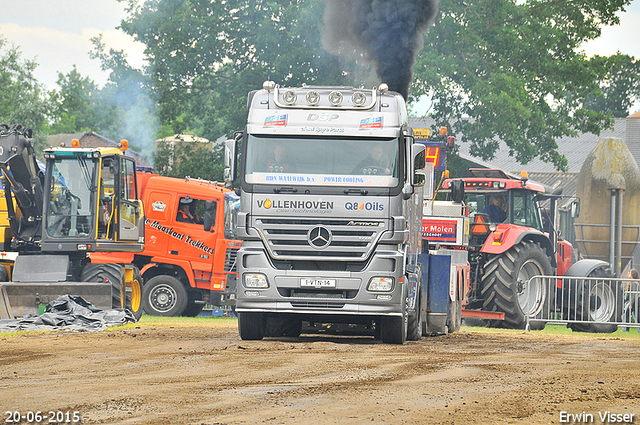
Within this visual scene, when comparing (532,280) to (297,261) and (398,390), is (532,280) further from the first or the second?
(398,390)

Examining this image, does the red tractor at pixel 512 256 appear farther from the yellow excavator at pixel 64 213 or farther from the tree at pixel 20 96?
the tree at pixel 20 96

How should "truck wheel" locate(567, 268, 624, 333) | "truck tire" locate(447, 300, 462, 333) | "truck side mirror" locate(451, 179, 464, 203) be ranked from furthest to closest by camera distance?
"truck wheel" locate(567, 268, 624, 333)
"truck tire" locate(447, 300, 462, 333)
"truck side mirror" locate(451, 179, 464, 203)

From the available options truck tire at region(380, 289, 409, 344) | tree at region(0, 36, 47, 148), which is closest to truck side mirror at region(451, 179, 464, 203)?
truck tire at region(380, 289, 409, 344)

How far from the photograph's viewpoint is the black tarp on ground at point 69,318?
15.7 meters

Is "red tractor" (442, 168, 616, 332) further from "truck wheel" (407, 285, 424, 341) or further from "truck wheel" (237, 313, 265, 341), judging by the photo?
"truck wheel" (237, 313, 265, 341)

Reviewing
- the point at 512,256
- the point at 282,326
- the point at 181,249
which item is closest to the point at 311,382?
the point at 282,326

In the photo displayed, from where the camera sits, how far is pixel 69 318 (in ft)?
53.2

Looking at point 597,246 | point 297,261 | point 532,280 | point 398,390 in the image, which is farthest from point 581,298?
point 398,390

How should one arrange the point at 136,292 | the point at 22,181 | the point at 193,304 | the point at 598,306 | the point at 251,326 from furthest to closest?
the point at 193,304 < the point at 136,292 < the point at 598,306 < the point at 22,181 < the point at 251,326

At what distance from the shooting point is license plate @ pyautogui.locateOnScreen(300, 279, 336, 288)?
12.5 meters

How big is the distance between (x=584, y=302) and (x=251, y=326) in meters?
9.30

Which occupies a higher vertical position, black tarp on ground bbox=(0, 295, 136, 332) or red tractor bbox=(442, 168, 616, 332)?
red tractor bbox=(442, 168, 616, 332)

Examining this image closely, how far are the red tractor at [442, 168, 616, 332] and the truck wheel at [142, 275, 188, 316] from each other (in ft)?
24.9

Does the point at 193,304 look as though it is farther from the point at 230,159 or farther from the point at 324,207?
the point at 324,207
